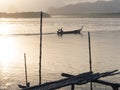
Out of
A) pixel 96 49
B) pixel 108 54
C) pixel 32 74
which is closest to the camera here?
pixel 32 74

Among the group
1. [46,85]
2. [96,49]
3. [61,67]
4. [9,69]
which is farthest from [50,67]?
[46,85]

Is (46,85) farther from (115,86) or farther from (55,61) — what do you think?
(55,61)

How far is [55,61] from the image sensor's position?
37.9 metres

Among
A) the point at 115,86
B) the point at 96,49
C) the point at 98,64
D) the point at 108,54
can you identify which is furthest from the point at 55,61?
the point at 115,86

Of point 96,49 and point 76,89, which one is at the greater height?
point 96,49

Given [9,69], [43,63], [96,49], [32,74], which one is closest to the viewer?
[32,74]

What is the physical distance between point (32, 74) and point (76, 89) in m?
6.29

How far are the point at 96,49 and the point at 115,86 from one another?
99.1 feet

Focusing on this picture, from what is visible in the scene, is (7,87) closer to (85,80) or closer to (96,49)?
(85,80)

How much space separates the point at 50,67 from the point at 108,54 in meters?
9.78

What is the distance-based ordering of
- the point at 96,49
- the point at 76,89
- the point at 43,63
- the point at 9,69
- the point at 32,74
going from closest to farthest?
the point at 76,89, the point at 32,74, the point at 9,69, the point at 43,63, the point at 96,49

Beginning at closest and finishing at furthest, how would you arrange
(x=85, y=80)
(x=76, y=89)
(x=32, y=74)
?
(x=85, y=80) → (x=76, y=89) → (x=32, y=74)

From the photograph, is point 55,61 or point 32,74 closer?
point 32,74

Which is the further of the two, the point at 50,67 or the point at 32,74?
the point at 50,67
